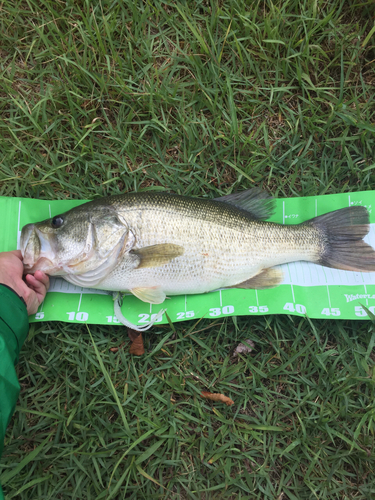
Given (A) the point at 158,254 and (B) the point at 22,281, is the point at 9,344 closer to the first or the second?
(B) the point at 22,281

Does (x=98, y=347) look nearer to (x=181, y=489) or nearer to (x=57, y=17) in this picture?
(x=181, y=489)

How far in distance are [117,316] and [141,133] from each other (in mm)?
1460

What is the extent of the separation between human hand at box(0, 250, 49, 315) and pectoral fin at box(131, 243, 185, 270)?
2.27 ft

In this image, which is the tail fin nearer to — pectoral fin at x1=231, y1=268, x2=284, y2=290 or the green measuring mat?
the green measuring mat

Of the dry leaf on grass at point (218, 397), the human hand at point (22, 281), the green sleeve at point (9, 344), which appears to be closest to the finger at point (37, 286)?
the human hand at point (22, 281)

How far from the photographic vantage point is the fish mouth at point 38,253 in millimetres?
2176

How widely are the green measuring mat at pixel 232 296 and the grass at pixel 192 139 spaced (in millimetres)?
107

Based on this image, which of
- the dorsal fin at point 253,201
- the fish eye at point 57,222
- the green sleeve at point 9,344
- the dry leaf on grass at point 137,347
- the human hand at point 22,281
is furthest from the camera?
the dorsal fin at point 253,201

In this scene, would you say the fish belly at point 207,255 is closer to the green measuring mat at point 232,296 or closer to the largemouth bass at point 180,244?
the largemouth bass at point 180,244

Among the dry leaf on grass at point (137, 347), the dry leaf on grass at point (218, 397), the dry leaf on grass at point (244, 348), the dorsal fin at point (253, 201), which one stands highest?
the dorsal fin at point (253, 201)

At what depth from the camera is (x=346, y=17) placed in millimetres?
2684

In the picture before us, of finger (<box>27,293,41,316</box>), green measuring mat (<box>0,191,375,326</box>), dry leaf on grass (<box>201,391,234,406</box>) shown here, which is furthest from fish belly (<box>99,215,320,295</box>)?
dry leaf on grass (<box>201,391,234,406</box>)

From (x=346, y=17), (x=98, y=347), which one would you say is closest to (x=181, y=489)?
(x=98, y=347)

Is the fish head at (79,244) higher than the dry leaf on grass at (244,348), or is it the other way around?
the fish head at (79,244)
